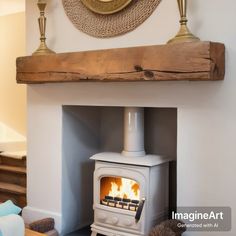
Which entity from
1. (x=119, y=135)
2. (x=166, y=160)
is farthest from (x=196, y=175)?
(x=119, y=135)

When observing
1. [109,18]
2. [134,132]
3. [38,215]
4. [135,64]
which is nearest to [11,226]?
[135,64]

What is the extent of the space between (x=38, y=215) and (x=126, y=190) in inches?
35.3

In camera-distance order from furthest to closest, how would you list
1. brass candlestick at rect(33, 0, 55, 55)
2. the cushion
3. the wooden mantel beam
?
brass candlestick at rect(33, 0, 55, 55)
the wooden mantel beam
the cushion

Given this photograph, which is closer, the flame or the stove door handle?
the stove door handle

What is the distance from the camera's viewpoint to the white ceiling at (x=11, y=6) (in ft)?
13.9

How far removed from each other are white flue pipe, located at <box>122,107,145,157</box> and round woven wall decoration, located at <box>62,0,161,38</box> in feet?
2.10

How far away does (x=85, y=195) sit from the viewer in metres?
3.56

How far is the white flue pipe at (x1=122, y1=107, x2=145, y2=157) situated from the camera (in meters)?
3.02

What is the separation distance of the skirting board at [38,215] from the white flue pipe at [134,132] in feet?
2.77

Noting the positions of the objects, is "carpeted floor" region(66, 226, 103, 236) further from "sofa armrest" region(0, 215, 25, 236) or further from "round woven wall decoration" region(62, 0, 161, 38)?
"round woven wall decoration" region(62, 0, 161, 38)

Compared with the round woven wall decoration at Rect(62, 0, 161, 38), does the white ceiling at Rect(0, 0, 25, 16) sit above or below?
above

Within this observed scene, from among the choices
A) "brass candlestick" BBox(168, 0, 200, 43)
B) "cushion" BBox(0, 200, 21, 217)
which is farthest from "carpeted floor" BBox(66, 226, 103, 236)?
"brass candlestick" BBox(168, 0, 200, 43)

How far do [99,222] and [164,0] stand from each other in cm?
180

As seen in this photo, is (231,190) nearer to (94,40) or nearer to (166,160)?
(166,160)
